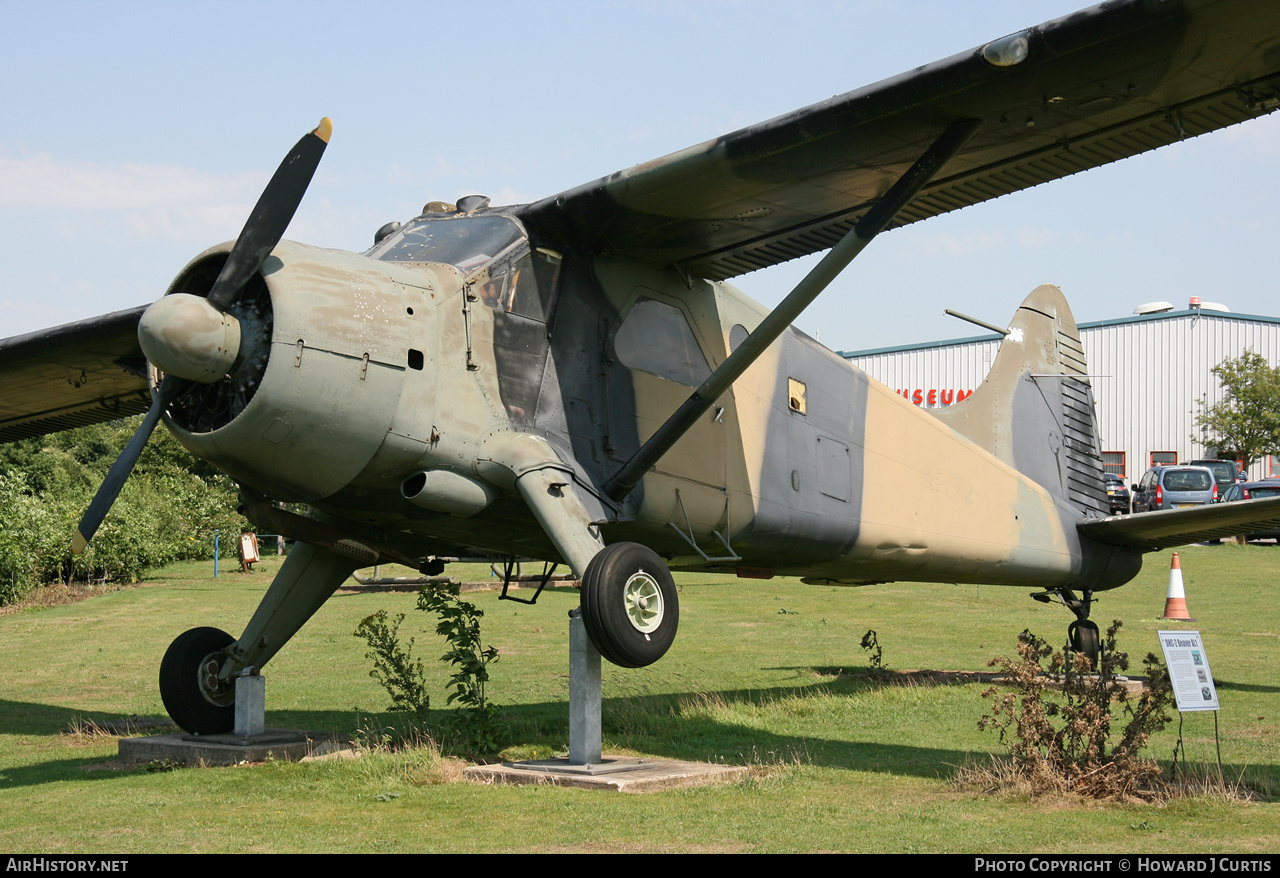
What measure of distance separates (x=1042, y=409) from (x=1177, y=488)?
100 ft

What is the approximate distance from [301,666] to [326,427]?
1077 cm

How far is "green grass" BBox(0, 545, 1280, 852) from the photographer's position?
261 inches

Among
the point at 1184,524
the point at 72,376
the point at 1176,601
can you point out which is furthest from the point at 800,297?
the point at 1176,601

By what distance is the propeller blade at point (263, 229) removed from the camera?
725cm

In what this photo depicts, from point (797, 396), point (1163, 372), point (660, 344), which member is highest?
point (1163, 372)

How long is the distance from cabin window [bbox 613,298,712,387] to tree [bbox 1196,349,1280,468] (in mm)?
50481

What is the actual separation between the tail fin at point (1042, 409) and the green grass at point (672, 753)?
2808 millimetres

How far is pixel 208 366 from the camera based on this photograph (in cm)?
718

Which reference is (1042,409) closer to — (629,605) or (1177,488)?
(629,605)

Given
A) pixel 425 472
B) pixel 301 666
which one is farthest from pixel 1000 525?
pixel 301 666

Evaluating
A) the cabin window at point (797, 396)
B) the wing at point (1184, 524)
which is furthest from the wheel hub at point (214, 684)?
the wing at point (1184, 524)

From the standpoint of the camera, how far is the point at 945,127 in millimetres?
7867

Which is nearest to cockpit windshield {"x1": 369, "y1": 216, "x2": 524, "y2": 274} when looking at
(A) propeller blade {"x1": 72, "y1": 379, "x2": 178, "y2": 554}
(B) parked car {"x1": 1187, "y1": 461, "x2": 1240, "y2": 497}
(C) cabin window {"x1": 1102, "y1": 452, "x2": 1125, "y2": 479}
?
(A) propeller blade {"x1": 72, "y1": 379, "x2": 178, "y2": 554}

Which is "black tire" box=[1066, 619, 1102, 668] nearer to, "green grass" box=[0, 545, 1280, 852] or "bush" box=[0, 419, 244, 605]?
"green grass" box=[0, 545, 1280, 852]
